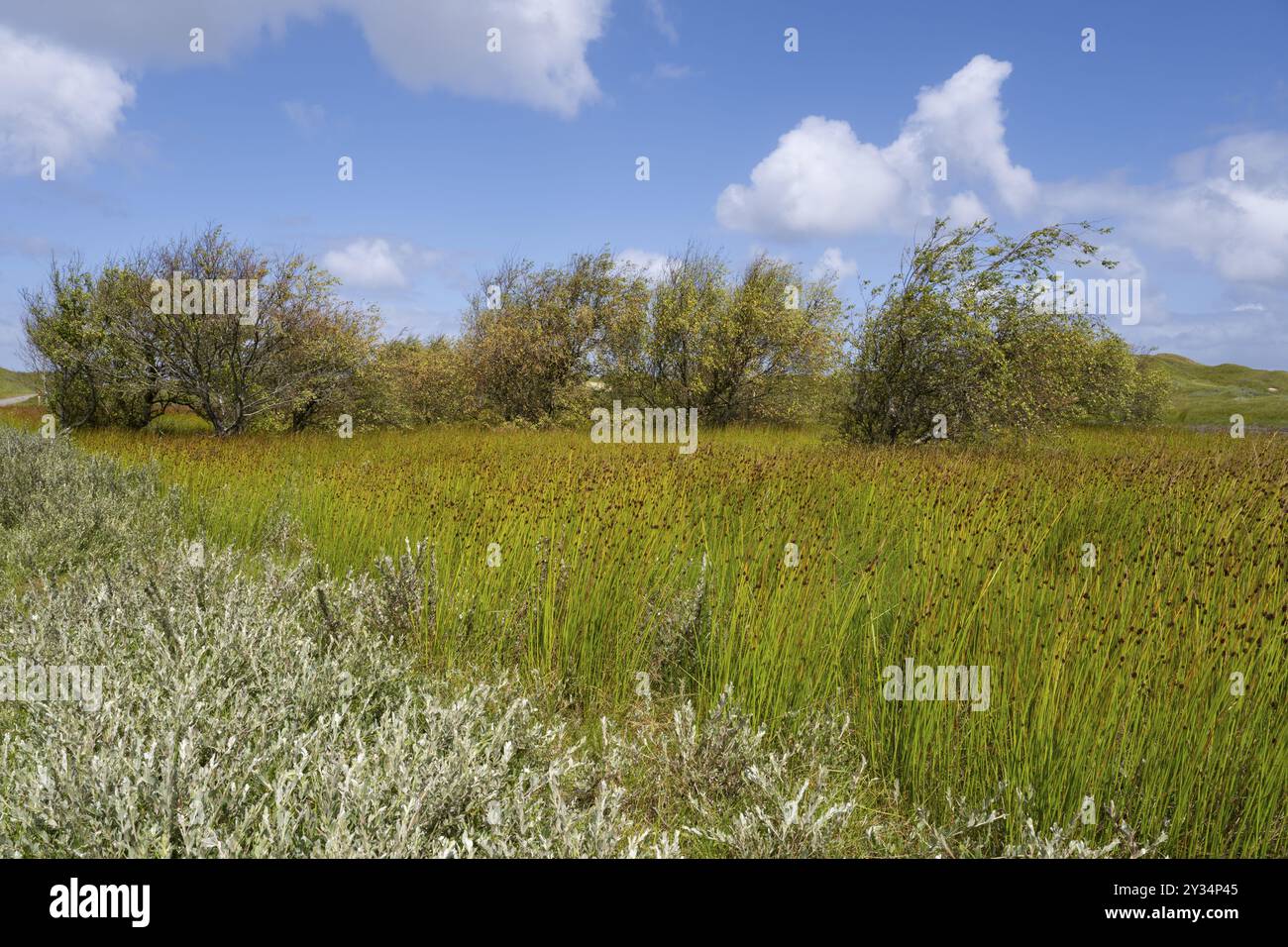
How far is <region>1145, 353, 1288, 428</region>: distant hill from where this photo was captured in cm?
3912

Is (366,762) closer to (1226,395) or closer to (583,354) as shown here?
(583,354)

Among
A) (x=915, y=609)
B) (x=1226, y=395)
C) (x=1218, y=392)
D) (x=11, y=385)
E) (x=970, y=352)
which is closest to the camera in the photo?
(x=915, y=609)

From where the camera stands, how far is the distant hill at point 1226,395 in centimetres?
3912

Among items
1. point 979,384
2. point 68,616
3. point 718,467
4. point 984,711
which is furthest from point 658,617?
point 979,384

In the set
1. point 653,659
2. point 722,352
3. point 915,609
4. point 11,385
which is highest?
point 11,385

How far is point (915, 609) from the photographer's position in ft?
10.9

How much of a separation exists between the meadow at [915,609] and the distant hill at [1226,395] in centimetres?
3573

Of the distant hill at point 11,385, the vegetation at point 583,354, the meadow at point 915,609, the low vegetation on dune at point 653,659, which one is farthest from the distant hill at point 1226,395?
the distant hill at point 11,385

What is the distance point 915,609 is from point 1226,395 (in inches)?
3217

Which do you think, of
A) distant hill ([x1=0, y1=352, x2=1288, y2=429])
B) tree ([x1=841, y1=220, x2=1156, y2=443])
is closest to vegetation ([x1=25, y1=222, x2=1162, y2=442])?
tree ([x1=841, y1=220, x2=1156, y2=443])

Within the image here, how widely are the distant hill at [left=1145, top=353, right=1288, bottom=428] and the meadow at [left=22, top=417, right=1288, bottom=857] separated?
3573 cm

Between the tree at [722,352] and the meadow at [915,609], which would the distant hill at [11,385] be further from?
the meadow at [915,609]

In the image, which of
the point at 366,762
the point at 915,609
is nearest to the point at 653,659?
the point at 915,609
